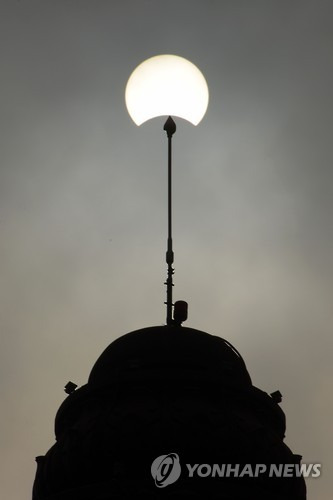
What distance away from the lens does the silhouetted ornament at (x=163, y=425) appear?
93.5ft

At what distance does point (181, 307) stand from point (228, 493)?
5.93 m

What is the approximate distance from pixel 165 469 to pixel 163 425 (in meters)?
1.15

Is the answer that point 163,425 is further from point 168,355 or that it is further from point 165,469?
point 168,355

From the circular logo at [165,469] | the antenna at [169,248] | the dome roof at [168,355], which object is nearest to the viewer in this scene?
the circular logo at [165,469]

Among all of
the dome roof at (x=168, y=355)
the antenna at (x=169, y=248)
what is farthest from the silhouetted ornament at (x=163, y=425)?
the antenna at (x=169, y=248)

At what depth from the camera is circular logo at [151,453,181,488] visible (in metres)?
28.2

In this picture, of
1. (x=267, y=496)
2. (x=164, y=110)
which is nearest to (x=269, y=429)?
(x=267, y=496)

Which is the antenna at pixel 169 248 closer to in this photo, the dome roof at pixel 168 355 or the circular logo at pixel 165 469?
the dome roof at pixel 168 355

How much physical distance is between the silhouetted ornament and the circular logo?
0.35 feet

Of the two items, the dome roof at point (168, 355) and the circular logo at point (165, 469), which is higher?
the dome roof at point (168, 355)

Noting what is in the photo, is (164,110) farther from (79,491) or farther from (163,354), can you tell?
(79,491)

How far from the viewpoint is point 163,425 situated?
28875 mm

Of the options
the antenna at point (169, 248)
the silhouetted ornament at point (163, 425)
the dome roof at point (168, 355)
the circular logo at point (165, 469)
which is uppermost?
the antenna at point (169, 248)

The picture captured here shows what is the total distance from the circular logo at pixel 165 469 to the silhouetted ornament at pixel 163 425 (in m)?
0.11
